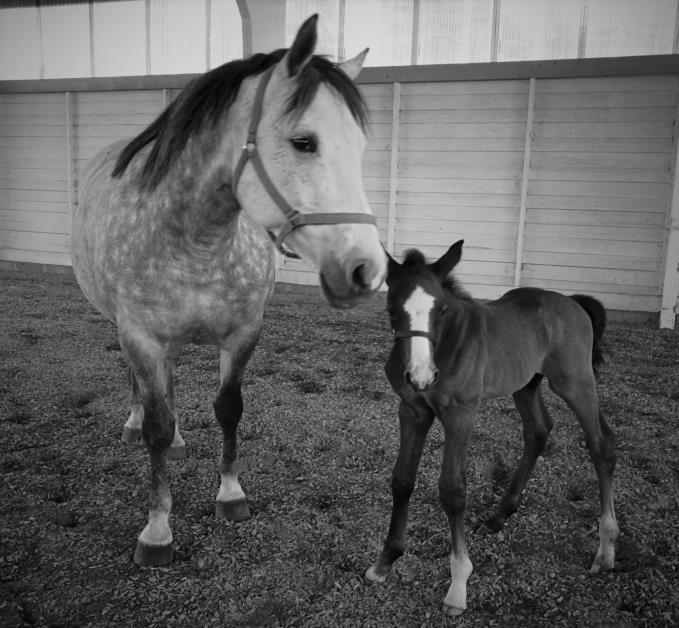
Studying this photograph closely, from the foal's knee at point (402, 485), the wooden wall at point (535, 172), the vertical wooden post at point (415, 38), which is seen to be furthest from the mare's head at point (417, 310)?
the vertical wooden post at point (415, 38)

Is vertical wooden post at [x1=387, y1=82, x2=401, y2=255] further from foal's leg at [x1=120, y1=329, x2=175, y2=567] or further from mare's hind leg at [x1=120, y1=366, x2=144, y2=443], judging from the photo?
foal's leg at [x1=120, y1=329, x2=175, y2=567]

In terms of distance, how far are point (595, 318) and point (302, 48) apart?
1776 millimetres

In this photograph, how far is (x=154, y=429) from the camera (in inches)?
88.4

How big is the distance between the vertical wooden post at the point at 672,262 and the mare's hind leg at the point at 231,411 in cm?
611

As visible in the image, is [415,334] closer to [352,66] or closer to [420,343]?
[420,343]

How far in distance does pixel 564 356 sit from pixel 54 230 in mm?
9865

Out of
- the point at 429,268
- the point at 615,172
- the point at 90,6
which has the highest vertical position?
the point at 90,6

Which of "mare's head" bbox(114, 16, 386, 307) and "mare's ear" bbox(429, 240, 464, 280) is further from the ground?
"mare's head" bbox(114, 16, 386, 307)

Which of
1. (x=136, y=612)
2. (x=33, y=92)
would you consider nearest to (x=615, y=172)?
(x=136, y=612)

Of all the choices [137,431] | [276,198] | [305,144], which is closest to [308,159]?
[305,144]

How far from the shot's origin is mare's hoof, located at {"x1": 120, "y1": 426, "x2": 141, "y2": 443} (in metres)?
3.28

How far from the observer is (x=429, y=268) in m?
1.95

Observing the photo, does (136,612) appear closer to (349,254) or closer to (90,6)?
(349,254)

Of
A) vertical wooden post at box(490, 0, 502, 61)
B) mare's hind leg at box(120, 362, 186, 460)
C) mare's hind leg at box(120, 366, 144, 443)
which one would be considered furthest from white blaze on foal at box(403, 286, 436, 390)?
vertical wooden post at box(490, 0, 502, 61)
